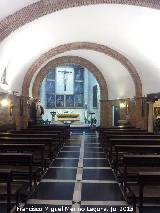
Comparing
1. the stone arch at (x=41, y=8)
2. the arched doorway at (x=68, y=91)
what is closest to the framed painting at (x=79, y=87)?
the arched doorway at (x=68, y=91)

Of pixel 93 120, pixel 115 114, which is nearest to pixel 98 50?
pixel 115 114

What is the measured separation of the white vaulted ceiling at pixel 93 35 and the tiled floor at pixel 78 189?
16.3ft

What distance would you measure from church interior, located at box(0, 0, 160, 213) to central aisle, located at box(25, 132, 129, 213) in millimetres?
20

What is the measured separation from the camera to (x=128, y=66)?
18.1m

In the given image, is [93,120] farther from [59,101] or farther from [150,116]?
[150,116]

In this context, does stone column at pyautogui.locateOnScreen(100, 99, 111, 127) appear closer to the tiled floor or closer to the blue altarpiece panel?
the blue altarpiece panel

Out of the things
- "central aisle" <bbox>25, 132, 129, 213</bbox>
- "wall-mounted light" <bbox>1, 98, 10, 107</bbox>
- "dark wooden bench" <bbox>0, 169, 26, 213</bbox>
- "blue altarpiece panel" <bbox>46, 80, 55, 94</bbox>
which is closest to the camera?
"dark wooden bench" <bbox>0, 169, 26, 213</bbox>

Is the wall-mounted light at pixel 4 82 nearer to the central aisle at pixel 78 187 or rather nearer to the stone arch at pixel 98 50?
the stone arch at pixel 98 50

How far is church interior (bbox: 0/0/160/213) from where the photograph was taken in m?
6.24

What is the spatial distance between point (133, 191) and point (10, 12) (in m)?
6.89

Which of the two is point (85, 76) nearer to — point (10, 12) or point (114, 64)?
point (114, 64)

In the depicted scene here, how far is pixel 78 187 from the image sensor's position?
24.4 feet

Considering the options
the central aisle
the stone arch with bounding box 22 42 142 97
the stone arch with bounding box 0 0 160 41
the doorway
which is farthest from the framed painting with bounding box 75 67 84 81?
the stone arch with bounding box 0 0 160 41

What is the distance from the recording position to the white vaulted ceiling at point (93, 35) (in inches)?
450
